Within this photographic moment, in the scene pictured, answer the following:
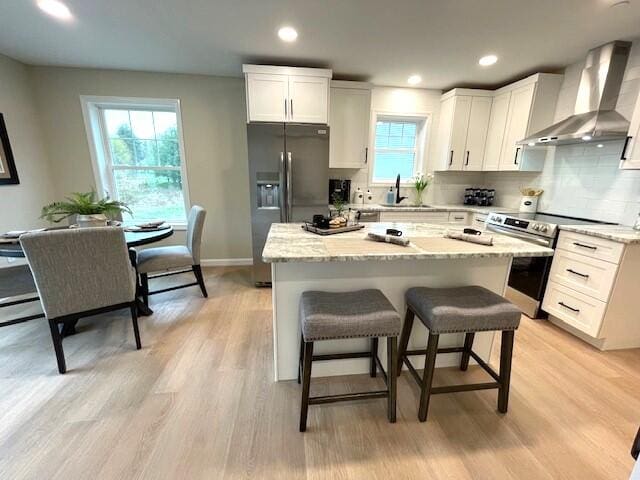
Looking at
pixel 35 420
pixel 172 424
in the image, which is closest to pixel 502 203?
pixel 172 424

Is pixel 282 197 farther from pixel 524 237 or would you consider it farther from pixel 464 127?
pixel 464 127

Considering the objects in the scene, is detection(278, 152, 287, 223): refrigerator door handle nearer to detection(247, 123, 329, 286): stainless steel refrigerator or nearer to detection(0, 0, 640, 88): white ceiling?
detection(247, 123, 329, 286): stainless steel refrigerator

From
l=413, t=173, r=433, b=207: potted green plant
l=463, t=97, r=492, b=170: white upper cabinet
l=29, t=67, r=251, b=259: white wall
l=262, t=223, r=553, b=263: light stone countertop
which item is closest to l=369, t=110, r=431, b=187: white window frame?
l=413, t=173, r=433, b=207: potted green plant

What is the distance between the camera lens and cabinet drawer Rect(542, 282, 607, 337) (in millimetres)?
2027

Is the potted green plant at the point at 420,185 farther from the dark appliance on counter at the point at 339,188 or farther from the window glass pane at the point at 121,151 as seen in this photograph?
the window glass pane at the point at 121,151

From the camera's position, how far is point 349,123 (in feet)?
10.8

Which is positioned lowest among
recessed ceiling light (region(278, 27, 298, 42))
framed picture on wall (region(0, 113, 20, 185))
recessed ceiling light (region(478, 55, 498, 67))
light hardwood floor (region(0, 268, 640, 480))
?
light hardwood floor (region(0, 268, 640, 480))

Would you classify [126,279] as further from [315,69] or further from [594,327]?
[594,327]

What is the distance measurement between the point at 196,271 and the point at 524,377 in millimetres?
2915

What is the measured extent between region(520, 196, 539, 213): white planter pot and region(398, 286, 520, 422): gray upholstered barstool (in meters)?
2.25

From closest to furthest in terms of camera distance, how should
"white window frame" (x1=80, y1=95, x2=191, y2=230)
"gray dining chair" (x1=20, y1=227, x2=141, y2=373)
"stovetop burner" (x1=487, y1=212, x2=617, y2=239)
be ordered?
"gray dining chair" (x1=20, y1=227, x2=141, y2=373) < "stovetop burner" (x1=487, y1=212, x2=617, y2=239) < "white window frame" (x1=80, y1=95, x2=191, y2=230)

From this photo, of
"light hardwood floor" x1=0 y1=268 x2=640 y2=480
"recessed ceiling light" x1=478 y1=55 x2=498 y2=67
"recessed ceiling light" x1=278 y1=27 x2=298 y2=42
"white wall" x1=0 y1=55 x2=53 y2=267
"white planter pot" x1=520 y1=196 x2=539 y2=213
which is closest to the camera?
"light hardwood floor" x1=0 y1=268 x2=640 y2=480

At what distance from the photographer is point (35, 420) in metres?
1.41

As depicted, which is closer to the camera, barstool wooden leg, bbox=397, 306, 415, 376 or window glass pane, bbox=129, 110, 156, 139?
barstool wooden leg, bbox=397, 306, 415, 376
